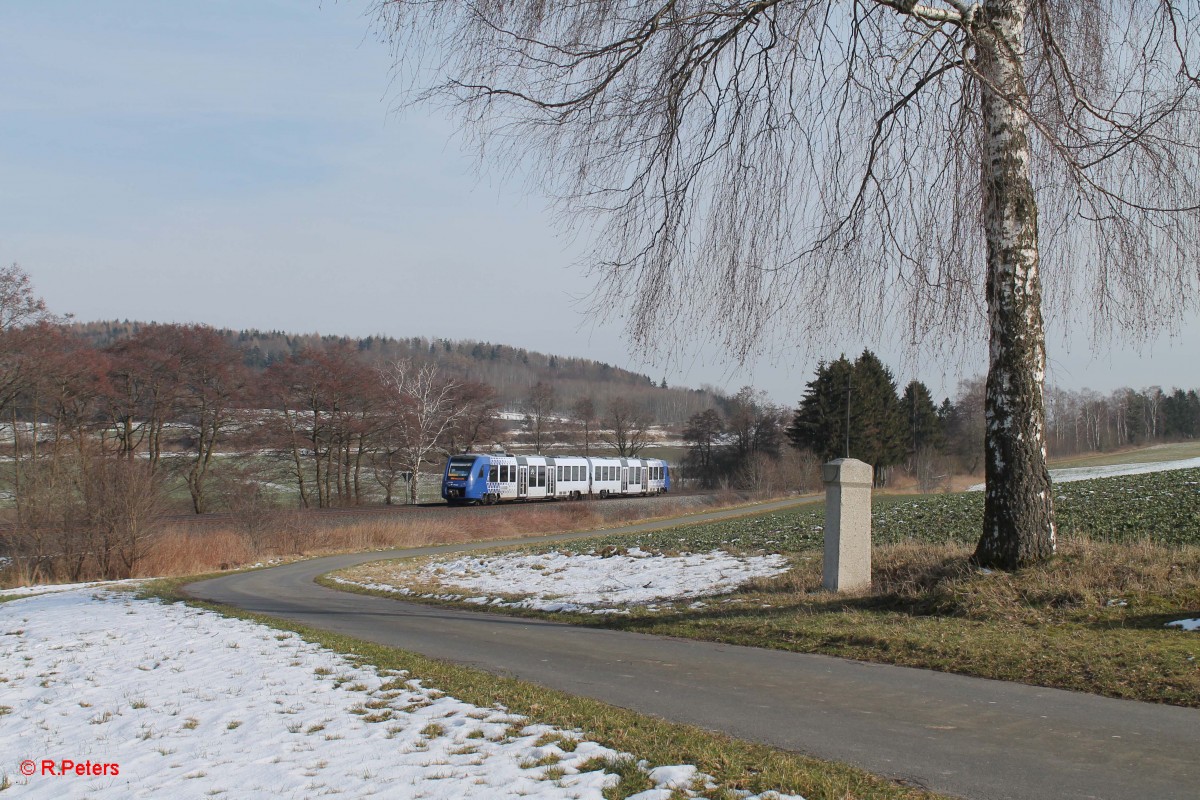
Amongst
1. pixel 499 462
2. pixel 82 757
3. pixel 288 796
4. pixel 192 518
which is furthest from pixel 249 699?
pixel 499 462

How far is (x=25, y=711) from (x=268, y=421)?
156ft

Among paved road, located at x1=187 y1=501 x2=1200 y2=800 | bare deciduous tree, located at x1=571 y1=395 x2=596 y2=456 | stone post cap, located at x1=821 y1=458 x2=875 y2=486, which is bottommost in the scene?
paved road, located at x1=187 y1=501 x2=1200 y2=800

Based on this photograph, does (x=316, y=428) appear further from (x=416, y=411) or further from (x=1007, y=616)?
(x=1007, y=616)

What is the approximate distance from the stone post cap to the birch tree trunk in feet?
7.01

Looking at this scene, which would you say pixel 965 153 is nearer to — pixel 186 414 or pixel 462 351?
pixel 186 414

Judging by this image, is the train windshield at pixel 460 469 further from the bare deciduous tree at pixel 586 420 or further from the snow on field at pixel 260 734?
the bare deciduous tree at pixel 586 420

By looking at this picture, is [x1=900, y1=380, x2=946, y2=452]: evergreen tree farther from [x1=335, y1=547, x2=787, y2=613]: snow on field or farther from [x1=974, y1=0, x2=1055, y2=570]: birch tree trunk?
[x1=974, y1=0, x2=1055, y2=570]: birch tree trunk

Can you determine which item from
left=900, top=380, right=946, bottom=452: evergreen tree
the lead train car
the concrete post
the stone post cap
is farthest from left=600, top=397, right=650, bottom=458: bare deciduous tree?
the concrete post

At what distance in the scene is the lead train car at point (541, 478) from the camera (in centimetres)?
4753

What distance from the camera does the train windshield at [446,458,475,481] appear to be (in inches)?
1862

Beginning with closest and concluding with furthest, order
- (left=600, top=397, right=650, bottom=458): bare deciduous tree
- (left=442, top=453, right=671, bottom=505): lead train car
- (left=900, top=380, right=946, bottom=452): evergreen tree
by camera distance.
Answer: (left=442, top=453, right=671, bottom=505): lead train car
(left=900, top=380, right=946, bottom=452): evergreen tree
(left=600, top=397, right=650, bottom=458): bare deciduous tree

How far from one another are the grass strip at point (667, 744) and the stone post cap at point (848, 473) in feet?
18.2

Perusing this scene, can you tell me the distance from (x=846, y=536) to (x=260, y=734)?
24.4 feet

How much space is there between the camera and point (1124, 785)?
4.45 meters
